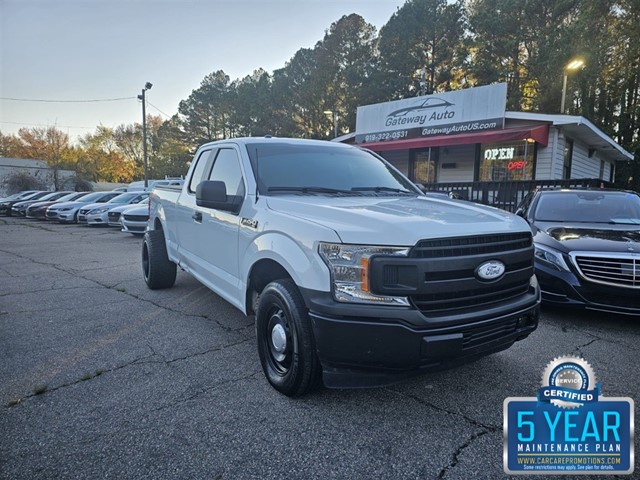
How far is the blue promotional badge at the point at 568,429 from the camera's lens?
6.81 ft

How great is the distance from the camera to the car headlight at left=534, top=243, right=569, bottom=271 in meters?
4.36

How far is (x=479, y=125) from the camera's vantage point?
1415 cm

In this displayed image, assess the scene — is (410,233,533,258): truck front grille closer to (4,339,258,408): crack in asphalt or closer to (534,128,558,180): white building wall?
(4,339,258,408): crack in asphalt

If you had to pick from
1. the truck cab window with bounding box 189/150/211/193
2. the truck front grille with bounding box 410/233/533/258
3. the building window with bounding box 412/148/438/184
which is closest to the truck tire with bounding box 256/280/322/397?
the truck front grille with bounding box 410/233/533/258

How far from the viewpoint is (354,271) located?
7.49ft

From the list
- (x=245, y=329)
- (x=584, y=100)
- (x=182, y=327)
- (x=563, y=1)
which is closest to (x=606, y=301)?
(x=245, y=329)

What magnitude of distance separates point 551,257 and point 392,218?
299cm

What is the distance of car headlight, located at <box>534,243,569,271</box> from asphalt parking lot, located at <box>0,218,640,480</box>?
64 cm

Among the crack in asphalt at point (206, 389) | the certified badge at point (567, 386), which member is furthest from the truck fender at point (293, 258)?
the certified badge at point (567, 386)

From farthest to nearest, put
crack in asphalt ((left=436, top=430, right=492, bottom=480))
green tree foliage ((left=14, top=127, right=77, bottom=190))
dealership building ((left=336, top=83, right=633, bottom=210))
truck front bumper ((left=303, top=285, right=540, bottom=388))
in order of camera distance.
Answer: green tree foliage ((left=14, top=127, right=77, bottom=190)) → dealership building ((left=336, top=83, right=633, bottom=210)) → truck front bumper ((left=303, top=285, right=540, bottom=388)) → crack in asphalt ((left=436, top=430, right=492, bottom=480))

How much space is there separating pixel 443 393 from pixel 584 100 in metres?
29.5

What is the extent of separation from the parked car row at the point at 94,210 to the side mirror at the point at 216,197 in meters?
9.94

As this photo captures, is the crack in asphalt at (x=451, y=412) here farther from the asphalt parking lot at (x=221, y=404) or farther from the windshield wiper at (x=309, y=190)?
the windshield wiper at (x=309, y=190)

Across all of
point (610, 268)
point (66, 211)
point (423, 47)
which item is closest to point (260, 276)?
point (610, 268)
